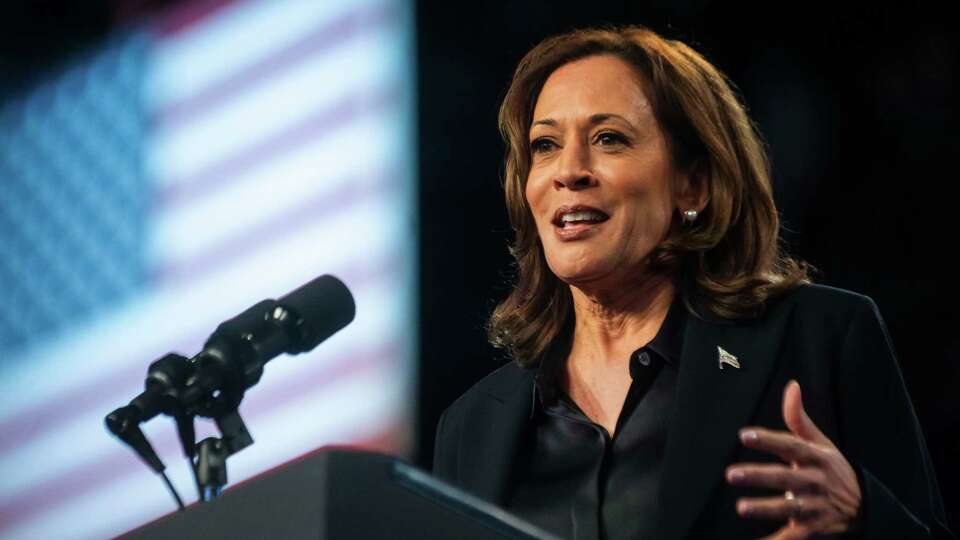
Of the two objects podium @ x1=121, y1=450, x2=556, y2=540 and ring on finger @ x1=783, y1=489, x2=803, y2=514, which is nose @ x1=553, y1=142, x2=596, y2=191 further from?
podium @ x1=121, y1=450, x2=556, y2=540

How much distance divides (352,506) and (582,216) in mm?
1025

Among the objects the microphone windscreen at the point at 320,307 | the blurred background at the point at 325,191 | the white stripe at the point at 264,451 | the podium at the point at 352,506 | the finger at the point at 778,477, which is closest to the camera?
the podium at the point at 352,506

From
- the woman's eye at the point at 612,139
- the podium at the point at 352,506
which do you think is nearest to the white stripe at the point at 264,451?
the woman's eye at the point at 612,139

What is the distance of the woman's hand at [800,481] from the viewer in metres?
1.13

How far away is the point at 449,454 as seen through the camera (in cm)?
199

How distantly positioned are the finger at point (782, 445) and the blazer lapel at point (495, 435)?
0.66 metres

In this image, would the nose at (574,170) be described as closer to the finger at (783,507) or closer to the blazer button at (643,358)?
the blazer button at (643,358)

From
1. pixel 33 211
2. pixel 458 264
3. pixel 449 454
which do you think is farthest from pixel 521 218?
pixel 33 211

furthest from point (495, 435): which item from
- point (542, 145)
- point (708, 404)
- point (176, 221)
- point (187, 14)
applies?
point (187, 14)

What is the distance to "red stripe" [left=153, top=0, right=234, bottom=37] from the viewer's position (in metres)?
2.96

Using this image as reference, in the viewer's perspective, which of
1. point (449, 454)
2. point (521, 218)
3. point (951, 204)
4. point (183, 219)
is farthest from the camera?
point (183, 219)

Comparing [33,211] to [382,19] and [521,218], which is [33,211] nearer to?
[382,19]

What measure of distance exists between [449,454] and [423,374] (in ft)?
2.30

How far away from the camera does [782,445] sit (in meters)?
1.16
